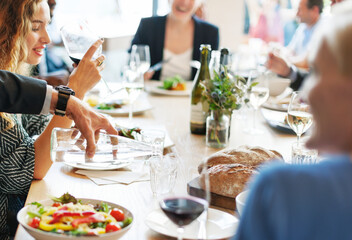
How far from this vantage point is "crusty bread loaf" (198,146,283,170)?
1.48 meters

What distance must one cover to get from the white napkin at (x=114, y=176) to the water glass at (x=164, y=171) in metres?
0.19

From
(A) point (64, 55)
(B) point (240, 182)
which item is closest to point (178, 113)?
(B) point (240, 182)

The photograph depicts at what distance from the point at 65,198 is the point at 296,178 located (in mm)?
697

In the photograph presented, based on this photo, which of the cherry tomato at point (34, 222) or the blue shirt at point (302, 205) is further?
the cherry tomato at point (34, 222)

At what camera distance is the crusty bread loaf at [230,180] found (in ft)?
4.19

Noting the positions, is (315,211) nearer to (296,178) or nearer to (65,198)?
(296,178)

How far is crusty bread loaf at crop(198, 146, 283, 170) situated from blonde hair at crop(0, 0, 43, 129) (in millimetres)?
762

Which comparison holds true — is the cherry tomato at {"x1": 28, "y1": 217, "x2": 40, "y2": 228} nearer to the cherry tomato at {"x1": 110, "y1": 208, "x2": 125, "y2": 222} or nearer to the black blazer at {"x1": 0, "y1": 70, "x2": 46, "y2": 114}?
the cherry tomato at {"x1": 110, "y1": 208, "x2": 125, "y2": 222}

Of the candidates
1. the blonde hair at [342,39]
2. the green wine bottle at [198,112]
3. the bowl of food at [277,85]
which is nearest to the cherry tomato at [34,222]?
the blonde hair at [342,39]

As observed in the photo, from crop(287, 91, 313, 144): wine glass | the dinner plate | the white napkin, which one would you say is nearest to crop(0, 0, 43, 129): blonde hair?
the white napkin

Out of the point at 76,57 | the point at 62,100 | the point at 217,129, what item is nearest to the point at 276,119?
the point at 217,129

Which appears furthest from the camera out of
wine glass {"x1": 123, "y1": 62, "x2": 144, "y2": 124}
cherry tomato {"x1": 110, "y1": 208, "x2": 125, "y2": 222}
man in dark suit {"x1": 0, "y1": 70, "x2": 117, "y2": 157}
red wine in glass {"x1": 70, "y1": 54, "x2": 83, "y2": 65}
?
wine glass {"x1": 123, "y1": 62, "x2": 144, "y2": 124}

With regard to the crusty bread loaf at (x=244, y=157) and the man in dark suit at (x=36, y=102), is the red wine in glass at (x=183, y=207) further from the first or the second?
the crusty bread loaf at (x=244, y=157)

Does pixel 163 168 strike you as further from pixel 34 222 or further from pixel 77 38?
pixel 77 38
